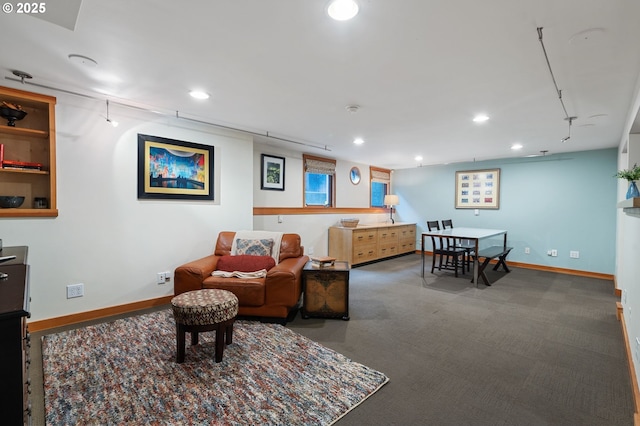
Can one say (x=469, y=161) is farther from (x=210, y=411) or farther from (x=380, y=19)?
(x=210, y=411)

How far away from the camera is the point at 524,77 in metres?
2.24

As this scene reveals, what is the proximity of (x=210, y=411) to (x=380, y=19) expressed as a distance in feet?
8.01

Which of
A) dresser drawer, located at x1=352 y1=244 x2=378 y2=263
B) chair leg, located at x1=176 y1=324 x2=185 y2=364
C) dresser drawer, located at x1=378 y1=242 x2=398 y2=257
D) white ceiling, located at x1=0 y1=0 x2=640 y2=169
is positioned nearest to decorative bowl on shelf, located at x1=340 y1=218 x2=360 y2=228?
dresser drawer, located at x1=352 y1=244 x2=378 y2=263

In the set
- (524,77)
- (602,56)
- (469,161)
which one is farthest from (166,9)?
(469,161)

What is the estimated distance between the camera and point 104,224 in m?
3.00

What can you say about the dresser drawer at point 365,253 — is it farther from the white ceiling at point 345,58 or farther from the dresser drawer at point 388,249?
the white ceiling at point 345,58

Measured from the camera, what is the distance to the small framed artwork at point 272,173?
471cm

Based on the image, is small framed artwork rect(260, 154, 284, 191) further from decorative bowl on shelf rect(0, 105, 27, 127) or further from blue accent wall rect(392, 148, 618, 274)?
blue accent wall rect(392, 148, 618, 274)

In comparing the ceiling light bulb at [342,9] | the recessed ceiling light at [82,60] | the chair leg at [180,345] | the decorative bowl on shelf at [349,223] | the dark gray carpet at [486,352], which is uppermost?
the recessed ceiling light at [82,60]

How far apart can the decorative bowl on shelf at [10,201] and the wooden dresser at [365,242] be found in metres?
4.44

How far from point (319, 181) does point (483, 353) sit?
13.7ft

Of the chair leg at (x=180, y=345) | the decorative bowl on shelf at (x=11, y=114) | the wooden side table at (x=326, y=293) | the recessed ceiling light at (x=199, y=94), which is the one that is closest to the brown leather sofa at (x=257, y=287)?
the wooden side table at (x=326, y=293)

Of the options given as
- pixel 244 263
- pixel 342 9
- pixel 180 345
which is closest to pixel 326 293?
pixel 244 263

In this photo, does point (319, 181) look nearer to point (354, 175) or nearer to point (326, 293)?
point (354, 175)
